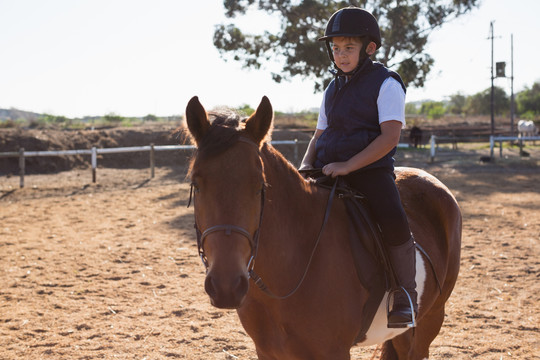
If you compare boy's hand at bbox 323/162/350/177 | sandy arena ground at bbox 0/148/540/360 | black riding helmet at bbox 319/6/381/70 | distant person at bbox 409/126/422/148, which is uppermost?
distant person at bbox 409/126/422/148

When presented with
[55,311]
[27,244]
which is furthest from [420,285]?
[27,244]

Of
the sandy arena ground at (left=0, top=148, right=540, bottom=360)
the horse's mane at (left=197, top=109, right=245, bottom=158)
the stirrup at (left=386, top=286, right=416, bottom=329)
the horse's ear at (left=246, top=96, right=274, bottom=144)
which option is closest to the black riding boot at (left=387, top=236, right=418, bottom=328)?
the stirrup at (left=386, top=286, right=416, bottom=329)

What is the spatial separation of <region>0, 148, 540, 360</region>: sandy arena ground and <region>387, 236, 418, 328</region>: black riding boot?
1884 millimetres

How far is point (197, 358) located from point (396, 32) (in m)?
26.9

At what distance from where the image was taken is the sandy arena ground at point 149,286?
15.0 feet

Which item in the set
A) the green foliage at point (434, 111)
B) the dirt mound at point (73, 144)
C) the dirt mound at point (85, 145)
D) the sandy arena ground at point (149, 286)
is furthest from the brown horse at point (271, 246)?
the green foliage at point (434, 111)

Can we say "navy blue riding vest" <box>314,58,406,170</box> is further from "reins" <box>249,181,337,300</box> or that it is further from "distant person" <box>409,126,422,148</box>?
"distant person" <box>409,126,422,148</box>

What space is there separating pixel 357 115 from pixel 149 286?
455cm

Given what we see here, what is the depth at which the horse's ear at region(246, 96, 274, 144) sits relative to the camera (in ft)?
7.40

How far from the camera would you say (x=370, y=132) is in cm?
281

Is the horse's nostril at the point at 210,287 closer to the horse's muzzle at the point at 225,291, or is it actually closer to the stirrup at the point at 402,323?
the horse's muzzle at the point at 225,291

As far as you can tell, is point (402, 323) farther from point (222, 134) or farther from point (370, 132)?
point (222, 134)

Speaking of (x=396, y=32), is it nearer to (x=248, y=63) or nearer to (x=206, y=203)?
(x=248, y=63)

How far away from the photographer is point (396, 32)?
2789 centimetres
